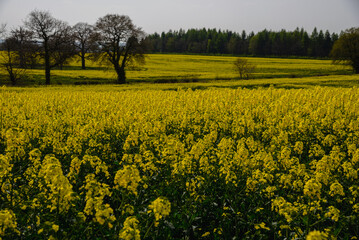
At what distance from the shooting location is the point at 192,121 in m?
10.6

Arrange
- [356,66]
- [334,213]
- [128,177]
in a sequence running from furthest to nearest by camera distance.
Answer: [356,66], [128,177], [334,213]

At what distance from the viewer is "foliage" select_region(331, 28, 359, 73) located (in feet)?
181

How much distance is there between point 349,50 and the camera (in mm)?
55719

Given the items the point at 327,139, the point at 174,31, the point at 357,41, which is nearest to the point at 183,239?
the point at 327,139

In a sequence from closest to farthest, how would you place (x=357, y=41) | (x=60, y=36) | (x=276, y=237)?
1. (x=276, y=237)
2. (x=60, y=36)
3. (x=357, y=41)

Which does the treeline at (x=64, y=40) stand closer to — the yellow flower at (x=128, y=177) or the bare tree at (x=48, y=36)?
the bare tree at (x=48, y=36)

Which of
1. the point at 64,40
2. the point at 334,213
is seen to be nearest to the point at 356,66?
the point at 64,40

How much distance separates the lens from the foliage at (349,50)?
181 feet

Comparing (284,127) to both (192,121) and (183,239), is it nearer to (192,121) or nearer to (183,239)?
(192,121)

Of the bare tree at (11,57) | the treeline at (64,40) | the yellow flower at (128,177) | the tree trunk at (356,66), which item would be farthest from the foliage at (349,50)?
the yellow flower at (128,177)

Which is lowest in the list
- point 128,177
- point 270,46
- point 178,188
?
point 178,188

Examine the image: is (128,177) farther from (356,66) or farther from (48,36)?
(356,66)

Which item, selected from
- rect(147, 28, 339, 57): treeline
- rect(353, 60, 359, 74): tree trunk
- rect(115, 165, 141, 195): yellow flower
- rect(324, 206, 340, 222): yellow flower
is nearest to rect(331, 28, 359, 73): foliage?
rect(353, 60, 359, 74): tree trunk

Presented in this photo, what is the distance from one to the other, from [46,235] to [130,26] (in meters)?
38.0
